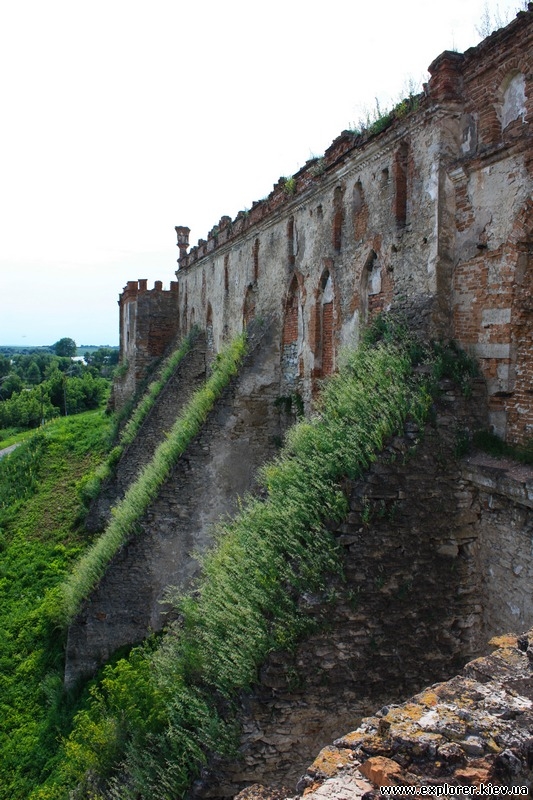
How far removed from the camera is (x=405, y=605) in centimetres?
569

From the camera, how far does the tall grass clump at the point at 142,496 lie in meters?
10.3

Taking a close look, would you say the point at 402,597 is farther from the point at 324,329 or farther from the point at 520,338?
the point at 324,329

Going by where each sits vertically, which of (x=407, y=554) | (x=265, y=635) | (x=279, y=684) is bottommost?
(x=279, y=684)

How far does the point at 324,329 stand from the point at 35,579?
9412 millimetres

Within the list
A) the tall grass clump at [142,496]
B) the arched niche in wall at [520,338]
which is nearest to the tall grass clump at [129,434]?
the tall grass clump at [142,496]

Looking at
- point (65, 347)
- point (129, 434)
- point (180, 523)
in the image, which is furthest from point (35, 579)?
point (65, 347)

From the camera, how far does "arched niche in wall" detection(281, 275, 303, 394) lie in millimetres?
11539

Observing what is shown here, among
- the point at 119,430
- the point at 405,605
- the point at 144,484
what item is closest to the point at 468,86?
the point at 405,605

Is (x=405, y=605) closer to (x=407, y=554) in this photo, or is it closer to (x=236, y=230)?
(x=407, y=554)

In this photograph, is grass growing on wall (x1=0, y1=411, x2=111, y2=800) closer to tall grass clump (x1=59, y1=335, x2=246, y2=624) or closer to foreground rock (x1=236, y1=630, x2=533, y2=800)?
tall grass clump (x1=59, y1=335, x2=246, y2=624)

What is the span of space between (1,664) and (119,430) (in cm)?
1143

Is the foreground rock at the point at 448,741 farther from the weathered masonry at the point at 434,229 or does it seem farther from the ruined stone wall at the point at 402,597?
the weathered masonry at the point at 434,229

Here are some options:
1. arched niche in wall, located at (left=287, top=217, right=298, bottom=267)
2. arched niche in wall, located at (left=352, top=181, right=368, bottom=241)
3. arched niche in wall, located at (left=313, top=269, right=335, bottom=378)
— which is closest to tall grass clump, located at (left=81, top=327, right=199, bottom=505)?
arched niche in wall, located at (left=287, top=217, right=298, bottom=267)

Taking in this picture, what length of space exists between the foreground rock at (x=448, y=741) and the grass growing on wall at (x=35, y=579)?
7.35 metres
